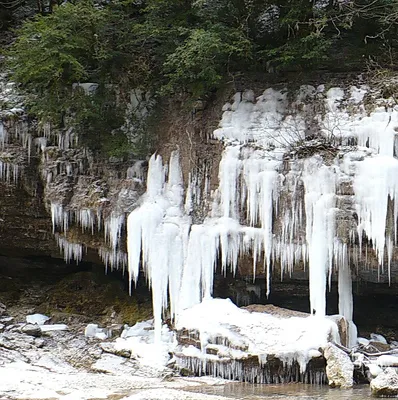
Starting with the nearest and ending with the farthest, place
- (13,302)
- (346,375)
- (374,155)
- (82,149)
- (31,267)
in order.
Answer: (346,375)
(374,155)
(82,149)
(13,302)
(31,267)

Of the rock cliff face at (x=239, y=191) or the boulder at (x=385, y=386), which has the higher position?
the rock cliff face at (x=239, y=191)

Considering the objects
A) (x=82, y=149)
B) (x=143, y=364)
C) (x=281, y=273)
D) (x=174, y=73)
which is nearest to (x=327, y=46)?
(x=174, y=73)

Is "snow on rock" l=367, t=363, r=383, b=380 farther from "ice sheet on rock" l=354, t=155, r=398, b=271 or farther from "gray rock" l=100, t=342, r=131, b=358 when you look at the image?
"gray rock" l=100, t=342, r=131, b=358

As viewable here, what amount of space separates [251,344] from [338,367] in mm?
1518

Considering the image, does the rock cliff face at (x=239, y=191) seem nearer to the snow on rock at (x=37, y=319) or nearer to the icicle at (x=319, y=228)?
the icicle at (x=319, y=228)

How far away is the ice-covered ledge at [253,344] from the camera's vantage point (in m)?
10.6

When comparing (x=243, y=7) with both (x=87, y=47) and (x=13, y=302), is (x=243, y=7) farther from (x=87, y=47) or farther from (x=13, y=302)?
(x=13, y=302)

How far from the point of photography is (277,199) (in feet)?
40.4

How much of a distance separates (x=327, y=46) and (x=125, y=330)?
24.1ft

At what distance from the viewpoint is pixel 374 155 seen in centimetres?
1162

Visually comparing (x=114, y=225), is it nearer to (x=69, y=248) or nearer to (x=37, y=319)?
(x=69, y=248)

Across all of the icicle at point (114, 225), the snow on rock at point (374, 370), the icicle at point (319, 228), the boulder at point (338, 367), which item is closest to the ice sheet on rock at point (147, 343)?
the icicle at point (114, 225)

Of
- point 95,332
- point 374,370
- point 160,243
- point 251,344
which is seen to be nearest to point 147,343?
point 95,332

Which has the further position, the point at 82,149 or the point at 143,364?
the point at 82,149
